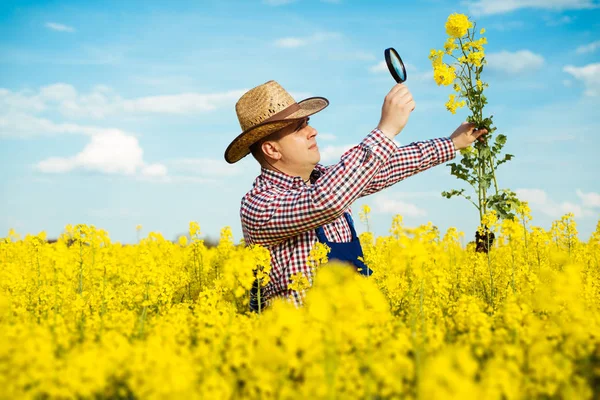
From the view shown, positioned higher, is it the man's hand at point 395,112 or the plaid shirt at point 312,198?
the man's hand at point 395,112

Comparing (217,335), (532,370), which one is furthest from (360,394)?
(217,335)

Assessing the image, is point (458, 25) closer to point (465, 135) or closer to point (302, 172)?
point (465, 135)

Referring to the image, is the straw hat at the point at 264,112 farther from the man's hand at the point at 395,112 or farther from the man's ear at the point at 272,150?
the man's hand at the point at 395,112

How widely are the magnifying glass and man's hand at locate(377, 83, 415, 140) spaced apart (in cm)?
41

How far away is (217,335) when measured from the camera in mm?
3361

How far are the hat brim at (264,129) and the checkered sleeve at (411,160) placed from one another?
760 millimetres

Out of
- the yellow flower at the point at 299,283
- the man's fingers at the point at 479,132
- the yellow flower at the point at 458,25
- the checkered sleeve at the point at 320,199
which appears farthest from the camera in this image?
the yellow flower at the point at 458,25

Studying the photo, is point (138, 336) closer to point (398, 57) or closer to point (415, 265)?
point (415, 265)

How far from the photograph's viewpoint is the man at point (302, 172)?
4219 mm

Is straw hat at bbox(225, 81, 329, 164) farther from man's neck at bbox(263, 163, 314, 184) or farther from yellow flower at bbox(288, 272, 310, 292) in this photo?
yellow flower at bbox(288, 272, 310, 292)

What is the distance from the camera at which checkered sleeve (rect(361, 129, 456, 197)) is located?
17.5 ft

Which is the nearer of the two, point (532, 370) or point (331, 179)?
point (532, 370)

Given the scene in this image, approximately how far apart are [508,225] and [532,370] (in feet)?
5.57

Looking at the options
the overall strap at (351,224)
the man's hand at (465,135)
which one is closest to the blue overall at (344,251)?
the overall strap at (351,224)
